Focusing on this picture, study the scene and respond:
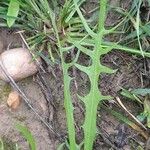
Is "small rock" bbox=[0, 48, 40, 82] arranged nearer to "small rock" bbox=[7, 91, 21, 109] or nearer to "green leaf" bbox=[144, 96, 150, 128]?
"small rock" bbox=[7, 91, 21, 109]

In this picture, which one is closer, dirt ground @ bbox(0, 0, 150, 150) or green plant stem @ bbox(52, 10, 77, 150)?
green plant stem @ bbox(52, 10, 77, 150)

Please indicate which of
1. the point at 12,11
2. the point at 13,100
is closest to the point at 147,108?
the point at 13,100

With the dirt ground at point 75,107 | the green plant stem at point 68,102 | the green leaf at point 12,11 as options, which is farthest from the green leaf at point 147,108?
the green leaf at point 12,11

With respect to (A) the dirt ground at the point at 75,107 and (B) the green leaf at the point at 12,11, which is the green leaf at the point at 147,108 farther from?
(B) the green leaf at the point at 12,11

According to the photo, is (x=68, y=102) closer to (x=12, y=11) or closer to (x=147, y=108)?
(x=147, y=108)

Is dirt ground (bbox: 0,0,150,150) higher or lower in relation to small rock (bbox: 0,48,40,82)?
lower

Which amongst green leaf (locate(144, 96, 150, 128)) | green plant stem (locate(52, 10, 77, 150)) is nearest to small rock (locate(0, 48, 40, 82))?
green plant stem (locate(52, 10, 77, 150))
